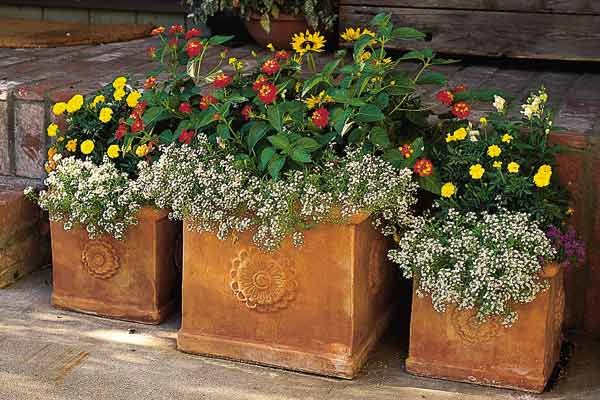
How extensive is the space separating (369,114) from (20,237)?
1423mm

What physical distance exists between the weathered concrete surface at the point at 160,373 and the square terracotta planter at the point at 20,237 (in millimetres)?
325

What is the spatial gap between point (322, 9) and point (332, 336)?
204cm

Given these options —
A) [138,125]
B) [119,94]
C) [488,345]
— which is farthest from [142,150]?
[488,345]

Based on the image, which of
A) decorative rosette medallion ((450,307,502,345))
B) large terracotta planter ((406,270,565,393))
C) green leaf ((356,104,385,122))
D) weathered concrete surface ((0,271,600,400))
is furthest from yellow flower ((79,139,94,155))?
decorative rosette medallion ((450,307,502,345))

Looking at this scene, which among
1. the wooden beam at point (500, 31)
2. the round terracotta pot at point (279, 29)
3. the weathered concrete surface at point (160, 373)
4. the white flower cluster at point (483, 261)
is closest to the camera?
the white flower cluster at point (483, 261)

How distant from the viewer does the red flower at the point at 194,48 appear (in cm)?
302

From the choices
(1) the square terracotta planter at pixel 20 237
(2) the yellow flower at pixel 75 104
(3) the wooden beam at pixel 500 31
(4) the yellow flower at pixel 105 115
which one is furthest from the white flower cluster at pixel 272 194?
(3) the wooden beam at pixel 500 31

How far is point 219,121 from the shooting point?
118 inches

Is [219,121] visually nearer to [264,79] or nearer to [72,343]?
[264,79]

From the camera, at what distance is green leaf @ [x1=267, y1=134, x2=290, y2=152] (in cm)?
282

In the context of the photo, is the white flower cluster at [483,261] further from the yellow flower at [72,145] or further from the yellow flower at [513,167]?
the yellow flower at [72,145]

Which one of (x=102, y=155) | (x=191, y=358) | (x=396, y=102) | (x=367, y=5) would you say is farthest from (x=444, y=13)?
(x=191, y=358)

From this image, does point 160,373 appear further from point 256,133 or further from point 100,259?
point 256,133

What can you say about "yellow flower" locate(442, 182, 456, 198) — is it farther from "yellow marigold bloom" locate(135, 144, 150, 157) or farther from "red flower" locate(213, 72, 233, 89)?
"yellow marigold bloom" locate(135, 144, 150, 157)
